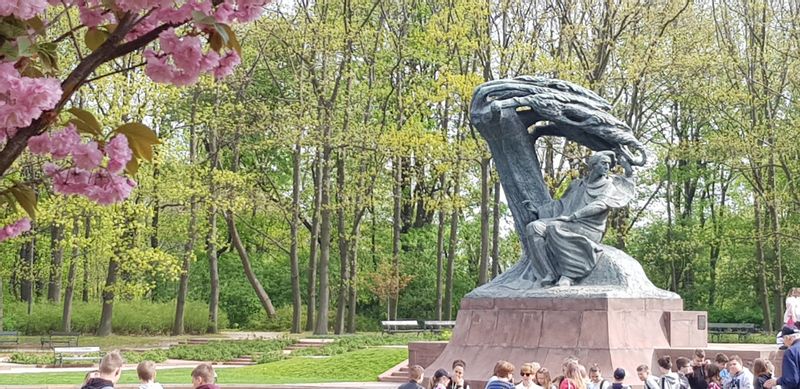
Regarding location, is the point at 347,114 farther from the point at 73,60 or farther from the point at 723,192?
the point at 723,192

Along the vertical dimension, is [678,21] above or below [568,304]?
above

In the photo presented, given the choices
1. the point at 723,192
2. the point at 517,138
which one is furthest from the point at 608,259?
the point at 723,192

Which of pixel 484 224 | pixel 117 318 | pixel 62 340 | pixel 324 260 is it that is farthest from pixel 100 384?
pixel 117 318

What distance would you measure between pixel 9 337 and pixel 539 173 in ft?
64.1

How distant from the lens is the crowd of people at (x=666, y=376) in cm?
979

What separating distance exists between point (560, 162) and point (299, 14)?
1049cm

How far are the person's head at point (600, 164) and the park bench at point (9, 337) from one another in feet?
63.7

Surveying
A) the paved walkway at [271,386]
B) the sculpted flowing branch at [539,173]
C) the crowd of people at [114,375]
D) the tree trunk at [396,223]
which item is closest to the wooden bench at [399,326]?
the tree trunk at [396,223]

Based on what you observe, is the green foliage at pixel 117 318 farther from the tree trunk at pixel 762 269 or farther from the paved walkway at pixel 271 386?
the paved walkway at pixel 271 386

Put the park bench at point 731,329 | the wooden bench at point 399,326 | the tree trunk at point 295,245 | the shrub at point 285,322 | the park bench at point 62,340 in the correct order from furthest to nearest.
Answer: the shrub at point 285,322
the tree trunk at point 295,245
the wooden bench at point 399,326
the park bench at point 62,340
the park bench at point 731,329

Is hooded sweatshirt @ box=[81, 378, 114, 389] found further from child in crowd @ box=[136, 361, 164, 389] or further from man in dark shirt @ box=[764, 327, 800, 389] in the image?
man in dark shirt @ box=[764, 327, 800, 389]

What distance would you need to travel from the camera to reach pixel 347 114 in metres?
38.1

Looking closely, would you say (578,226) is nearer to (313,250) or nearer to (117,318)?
(313,250)

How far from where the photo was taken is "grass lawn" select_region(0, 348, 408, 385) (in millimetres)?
21266
